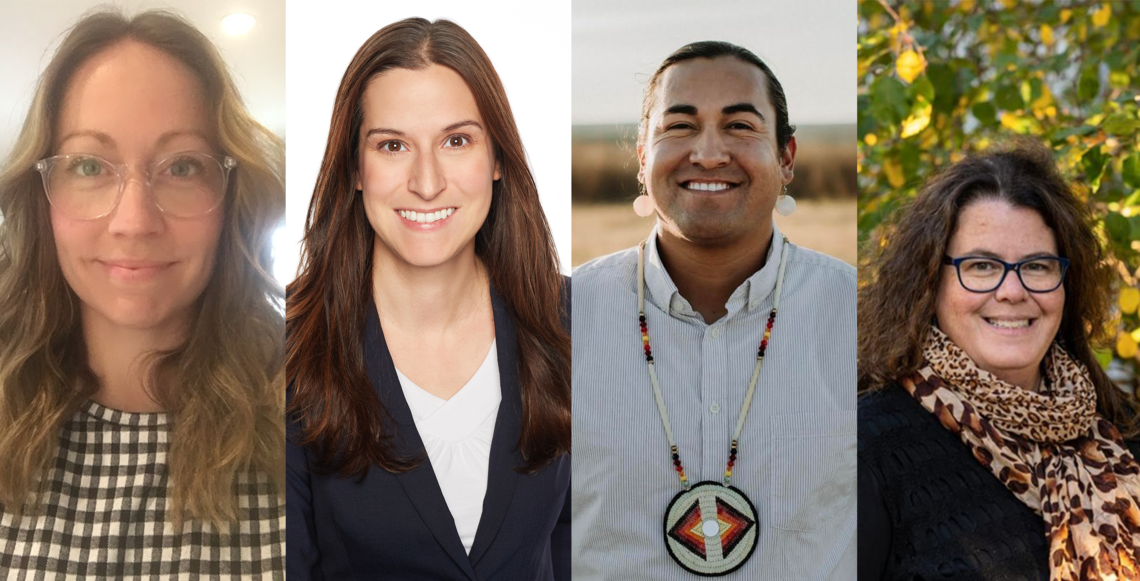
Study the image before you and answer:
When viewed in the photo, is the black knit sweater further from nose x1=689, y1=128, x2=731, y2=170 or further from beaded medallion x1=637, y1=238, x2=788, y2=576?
nose x1=689, y1=128, x2=731, y2=170

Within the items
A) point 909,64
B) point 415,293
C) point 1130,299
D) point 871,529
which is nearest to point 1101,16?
point 909,64

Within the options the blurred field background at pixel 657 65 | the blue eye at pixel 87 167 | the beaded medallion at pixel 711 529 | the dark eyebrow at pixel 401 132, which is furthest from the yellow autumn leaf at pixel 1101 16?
the blue eye at pixel 87 167

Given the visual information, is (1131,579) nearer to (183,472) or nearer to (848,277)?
(848,277)

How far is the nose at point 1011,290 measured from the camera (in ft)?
9.17

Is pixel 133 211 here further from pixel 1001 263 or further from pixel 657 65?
pixel 1001 263

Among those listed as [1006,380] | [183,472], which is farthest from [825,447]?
[183,472]

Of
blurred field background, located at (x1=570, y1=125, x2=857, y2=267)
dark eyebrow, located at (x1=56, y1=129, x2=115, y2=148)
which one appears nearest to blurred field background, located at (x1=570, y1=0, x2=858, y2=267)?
blurred field background, located at (x1=570, y1=125, x2=857, y2=267)

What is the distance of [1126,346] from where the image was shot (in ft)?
10.7

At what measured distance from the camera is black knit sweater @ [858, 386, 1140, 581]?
2.62 metres

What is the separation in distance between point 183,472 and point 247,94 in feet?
3.49

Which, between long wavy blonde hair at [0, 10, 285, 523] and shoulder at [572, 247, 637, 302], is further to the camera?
shoulder at [572, 247, 637, 302]

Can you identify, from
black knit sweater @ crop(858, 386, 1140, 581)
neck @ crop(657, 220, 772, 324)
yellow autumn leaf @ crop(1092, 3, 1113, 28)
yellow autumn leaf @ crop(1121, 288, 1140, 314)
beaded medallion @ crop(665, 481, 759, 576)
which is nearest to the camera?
black knit sweater @ crop(858, 386, 1140, 581)

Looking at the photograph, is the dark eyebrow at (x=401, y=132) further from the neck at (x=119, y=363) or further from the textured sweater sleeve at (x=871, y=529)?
the textured sweater sleeve at (x=871, y=529)

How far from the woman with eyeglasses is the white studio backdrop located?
1077 millimetres
